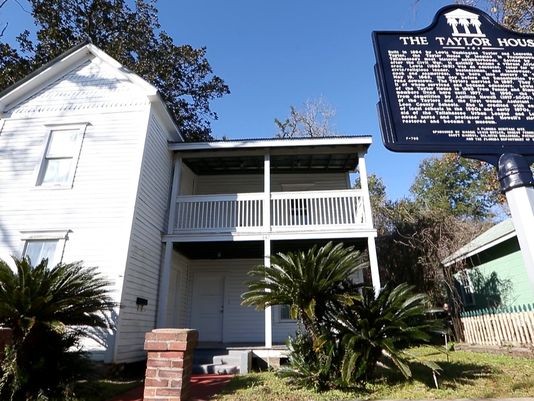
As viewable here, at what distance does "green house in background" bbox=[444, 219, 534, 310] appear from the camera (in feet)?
35.0

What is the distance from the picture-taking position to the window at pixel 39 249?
844cm

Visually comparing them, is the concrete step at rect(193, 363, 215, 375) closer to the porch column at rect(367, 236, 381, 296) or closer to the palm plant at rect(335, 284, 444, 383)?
the palm plant at rect(335, 284, 444, 383)

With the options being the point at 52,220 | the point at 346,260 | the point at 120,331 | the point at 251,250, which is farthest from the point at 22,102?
the point at 346,260

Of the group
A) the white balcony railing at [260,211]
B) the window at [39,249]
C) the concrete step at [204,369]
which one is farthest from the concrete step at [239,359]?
the window at [39,249]

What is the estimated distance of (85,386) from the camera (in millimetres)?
5191

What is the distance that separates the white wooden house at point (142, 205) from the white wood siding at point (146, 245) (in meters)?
0.03

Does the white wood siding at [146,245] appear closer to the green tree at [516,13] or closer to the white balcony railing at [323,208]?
the white balcony railing at [323,208]

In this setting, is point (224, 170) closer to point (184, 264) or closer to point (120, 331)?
point (184, 264)

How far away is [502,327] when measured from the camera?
29.4 feet

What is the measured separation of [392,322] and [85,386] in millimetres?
4810

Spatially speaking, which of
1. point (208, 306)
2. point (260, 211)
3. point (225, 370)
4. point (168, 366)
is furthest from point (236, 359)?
point (168, 366)

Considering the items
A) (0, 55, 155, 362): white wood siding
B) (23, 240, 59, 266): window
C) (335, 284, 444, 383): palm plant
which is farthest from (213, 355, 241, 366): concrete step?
(23, 240, 59, 266): window

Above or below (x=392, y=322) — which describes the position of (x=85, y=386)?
below

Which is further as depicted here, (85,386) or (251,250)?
(251,250)
